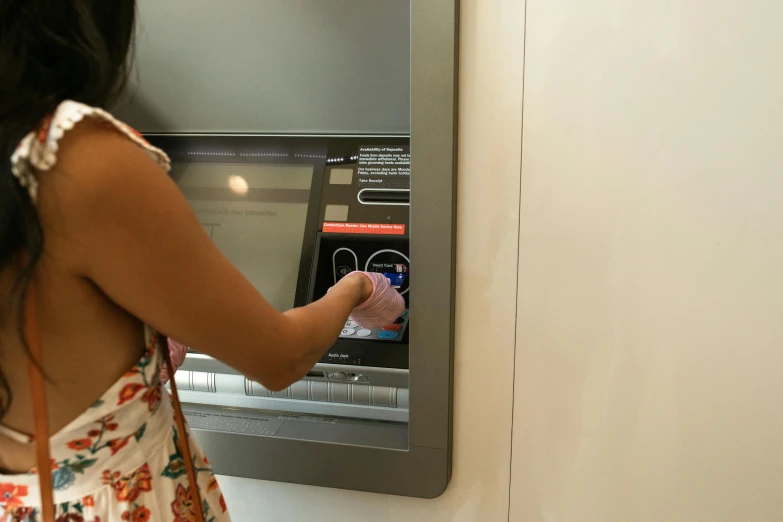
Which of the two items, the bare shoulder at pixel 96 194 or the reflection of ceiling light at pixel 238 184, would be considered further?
the reflection of ceiling light at pixel 238 184

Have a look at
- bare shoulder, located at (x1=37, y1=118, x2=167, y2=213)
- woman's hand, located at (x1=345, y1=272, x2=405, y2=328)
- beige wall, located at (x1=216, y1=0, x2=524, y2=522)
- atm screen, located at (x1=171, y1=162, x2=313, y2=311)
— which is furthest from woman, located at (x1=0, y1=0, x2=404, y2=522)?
atm screen, located at (x1=171, y1=162, x2=313, y2=311)

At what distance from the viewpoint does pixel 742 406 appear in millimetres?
858

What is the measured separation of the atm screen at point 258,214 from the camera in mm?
1113

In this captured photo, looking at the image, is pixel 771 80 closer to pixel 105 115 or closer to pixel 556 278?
pixel 556 278

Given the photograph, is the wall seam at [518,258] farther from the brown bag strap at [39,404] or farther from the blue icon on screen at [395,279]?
the brown bag strap at [39,404]

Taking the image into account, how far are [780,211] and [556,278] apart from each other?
32 centimetres

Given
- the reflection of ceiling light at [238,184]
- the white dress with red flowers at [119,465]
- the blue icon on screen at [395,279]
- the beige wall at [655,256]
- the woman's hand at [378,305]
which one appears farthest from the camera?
the reflection of ceiling light at [238,184]

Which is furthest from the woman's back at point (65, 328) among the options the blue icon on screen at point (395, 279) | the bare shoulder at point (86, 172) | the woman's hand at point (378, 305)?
the blue icon on screen at point (395, 279)

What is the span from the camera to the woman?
48cm

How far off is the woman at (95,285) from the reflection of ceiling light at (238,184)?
0.56 metres

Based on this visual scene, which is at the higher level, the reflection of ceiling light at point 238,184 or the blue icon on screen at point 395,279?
the reflection of ceiling light at point 238,184

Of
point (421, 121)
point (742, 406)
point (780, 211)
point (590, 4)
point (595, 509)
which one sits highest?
point (590, 4)

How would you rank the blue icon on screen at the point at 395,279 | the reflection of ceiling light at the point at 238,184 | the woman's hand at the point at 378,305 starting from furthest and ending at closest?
Answer: the reflection of ceiling light at the point at 238,184 → the blue icon on screen at the point at 395,279 → the woman's hand at the point at 378,305

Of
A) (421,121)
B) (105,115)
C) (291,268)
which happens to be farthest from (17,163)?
(291,268)
